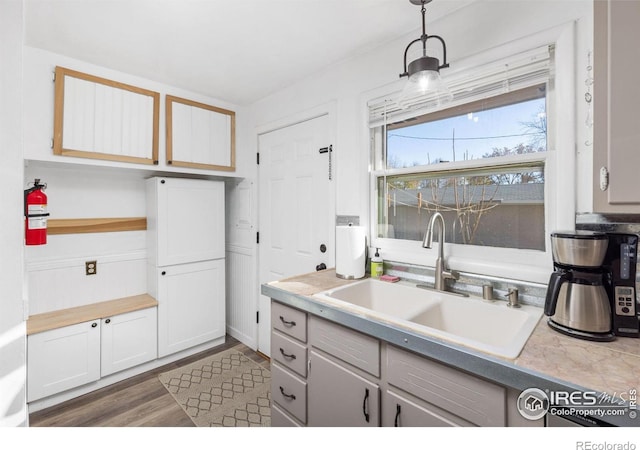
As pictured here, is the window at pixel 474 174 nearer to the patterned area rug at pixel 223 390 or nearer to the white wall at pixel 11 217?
the patterned area rug at pixel 223 390

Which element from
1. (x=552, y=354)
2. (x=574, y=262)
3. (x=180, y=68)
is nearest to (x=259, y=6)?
(x=180, y=68)

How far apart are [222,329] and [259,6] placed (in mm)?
2665

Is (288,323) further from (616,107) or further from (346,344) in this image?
(616,107)

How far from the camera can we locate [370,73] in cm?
192

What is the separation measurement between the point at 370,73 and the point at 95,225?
8.17ft

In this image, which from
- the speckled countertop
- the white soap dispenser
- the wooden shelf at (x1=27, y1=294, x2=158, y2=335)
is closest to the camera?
the speckled countertop

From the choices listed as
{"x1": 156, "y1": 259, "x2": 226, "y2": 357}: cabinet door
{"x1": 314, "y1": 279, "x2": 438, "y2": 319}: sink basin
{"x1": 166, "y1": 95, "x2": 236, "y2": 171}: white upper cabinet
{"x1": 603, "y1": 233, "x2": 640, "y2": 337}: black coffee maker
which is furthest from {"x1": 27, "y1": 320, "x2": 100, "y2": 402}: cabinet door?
{"x1": 603, "y1": 233, "x2": 640, "y2": 337}: black coffee maker

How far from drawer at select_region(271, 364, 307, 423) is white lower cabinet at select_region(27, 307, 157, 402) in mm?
1434

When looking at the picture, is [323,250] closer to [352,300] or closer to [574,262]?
[352,300]

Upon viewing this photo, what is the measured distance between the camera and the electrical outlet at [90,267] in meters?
2.46

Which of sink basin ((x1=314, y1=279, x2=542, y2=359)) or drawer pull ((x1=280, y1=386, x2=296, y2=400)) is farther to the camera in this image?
drawer pull ((x1=280, y1=386, x2=296, y2=400))

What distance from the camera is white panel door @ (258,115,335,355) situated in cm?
224

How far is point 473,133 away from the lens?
1.54 m

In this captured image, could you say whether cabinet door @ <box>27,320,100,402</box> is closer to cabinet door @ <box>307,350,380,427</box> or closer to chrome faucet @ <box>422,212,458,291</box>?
cabinet door @ <box>307,350,380,427</box>
